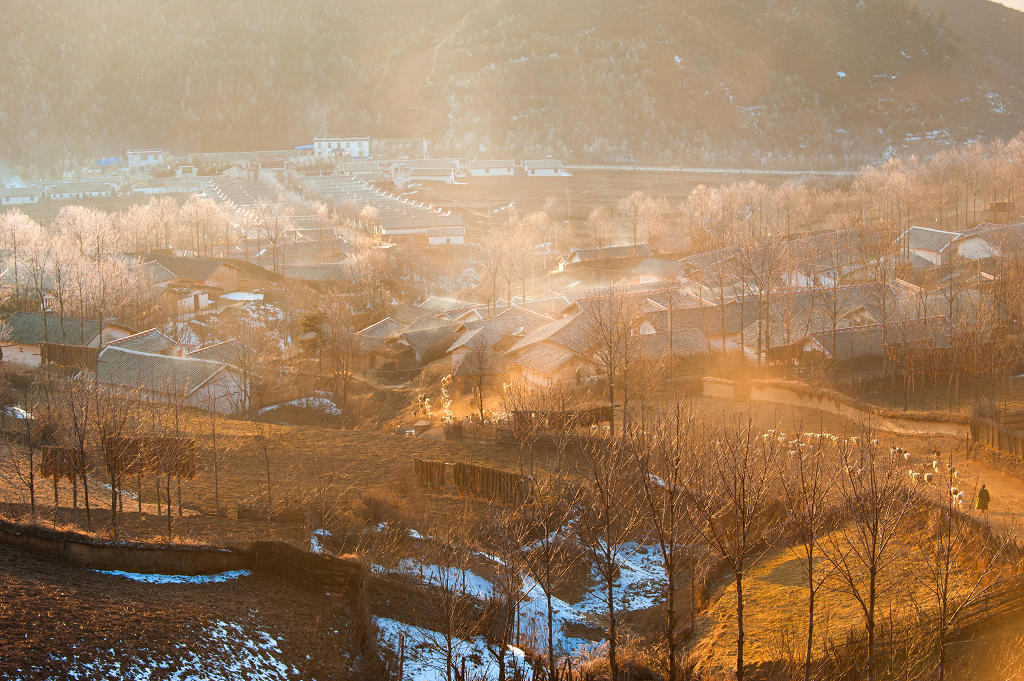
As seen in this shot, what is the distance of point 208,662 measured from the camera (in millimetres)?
10711

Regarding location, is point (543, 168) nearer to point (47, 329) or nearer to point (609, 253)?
point (609, 253)

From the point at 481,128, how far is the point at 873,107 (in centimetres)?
4535

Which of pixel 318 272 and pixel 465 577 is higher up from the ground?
pixel 318 272

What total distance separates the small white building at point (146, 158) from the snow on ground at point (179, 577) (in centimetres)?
8534

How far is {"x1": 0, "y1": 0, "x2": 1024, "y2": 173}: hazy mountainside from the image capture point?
10225 centimetres

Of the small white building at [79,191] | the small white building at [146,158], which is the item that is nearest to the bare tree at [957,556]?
the small white building at [79,191]

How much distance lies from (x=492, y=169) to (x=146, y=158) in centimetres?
3677

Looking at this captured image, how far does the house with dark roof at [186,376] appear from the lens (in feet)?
84.5

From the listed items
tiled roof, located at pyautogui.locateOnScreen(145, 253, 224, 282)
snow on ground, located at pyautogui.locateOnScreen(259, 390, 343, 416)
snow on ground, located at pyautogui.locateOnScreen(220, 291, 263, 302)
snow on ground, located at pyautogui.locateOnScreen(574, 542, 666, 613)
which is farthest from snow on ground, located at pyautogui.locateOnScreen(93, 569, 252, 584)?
tiled roof, located at pyautogui.locateOnScreen(145, 253, 224, 282)

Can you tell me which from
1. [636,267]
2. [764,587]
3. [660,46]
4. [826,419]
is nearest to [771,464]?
[764,587]

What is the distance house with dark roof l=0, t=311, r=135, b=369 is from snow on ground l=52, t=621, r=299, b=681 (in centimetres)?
2086

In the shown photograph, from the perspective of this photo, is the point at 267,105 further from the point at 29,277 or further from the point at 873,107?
the point at 29,277

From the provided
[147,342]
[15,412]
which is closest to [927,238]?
[147,342]

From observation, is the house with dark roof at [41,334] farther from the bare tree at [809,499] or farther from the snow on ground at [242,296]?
the bare tree at [809,499]
